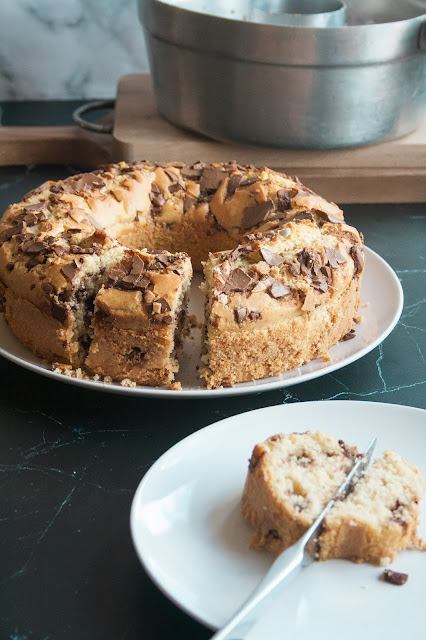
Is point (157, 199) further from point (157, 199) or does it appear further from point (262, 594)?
point (262, 594)

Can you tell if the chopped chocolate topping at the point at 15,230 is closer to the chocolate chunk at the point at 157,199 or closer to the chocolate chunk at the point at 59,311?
the chocolate chunk at the point at 59,311

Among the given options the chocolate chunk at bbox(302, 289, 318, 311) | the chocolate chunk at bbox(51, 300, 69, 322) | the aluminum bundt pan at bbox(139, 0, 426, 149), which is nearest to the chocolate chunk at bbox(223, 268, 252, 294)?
the chocolate chunk at bbox(302, 289, 318, 311)

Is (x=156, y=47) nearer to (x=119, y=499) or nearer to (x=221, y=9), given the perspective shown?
(x=221, y=9)

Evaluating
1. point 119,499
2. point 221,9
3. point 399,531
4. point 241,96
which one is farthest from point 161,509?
point 221,9

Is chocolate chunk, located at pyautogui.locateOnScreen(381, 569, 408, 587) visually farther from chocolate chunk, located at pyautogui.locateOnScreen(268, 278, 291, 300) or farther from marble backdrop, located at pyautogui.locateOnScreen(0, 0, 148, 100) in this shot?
marble backdrop, located at pyautogui.locateOnScreen(0, 0, 148, 100)

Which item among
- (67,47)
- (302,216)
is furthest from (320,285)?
(67,47)

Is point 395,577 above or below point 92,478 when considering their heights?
above
